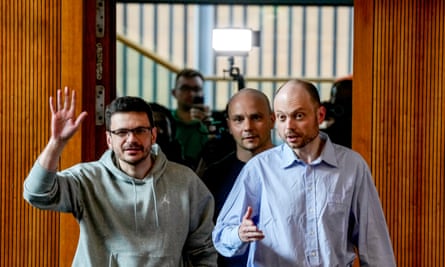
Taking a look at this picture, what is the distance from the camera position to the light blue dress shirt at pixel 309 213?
241cm

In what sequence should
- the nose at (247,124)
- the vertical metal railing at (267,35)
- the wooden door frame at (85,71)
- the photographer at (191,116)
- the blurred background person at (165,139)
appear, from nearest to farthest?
the wooden door frame at (85,71)
the nose at (247,124)
the blurred background person at (165,139)
the photographer at (191,116)
the vertical metal railing at (267,35)

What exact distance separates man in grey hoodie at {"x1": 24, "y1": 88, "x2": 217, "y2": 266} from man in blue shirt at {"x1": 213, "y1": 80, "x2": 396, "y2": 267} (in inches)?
6.0

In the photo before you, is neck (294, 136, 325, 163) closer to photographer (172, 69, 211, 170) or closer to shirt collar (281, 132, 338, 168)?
shirt collar (281, 132, 338, 168)

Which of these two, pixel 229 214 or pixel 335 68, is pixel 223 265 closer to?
pixel 229 214

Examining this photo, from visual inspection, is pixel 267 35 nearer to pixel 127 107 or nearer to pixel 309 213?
pixel 127 107

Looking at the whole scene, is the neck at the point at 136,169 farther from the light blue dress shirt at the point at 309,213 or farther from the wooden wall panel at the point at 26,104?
the wooden wall panel at the point at 26,104

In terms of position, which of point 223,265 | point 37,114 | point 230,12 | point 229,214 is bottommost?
point 223,265

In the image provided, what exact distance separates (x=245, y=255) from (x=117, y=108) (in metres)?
0.61

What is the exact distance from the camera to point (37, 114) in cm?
303

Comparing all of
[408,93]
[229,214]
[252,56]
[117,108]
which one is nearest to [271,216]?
[229,214]

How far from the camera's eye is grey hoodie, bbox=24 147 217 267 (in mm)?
2520

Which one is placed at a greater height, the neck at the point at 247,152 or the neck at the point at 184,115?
the neck at the point at 184,115

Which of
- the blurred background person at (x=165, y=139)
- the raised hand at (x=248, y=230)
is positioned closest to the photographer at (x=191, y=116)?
the blurred background person at (x=165, y=139)

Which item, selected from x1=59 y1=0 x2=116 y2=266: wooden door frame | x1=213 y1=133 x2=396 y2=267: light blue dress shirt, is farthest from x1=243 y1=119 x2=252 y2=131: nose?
x1=213 y1=133 x2=396 y2=267: light blue dress shirt
